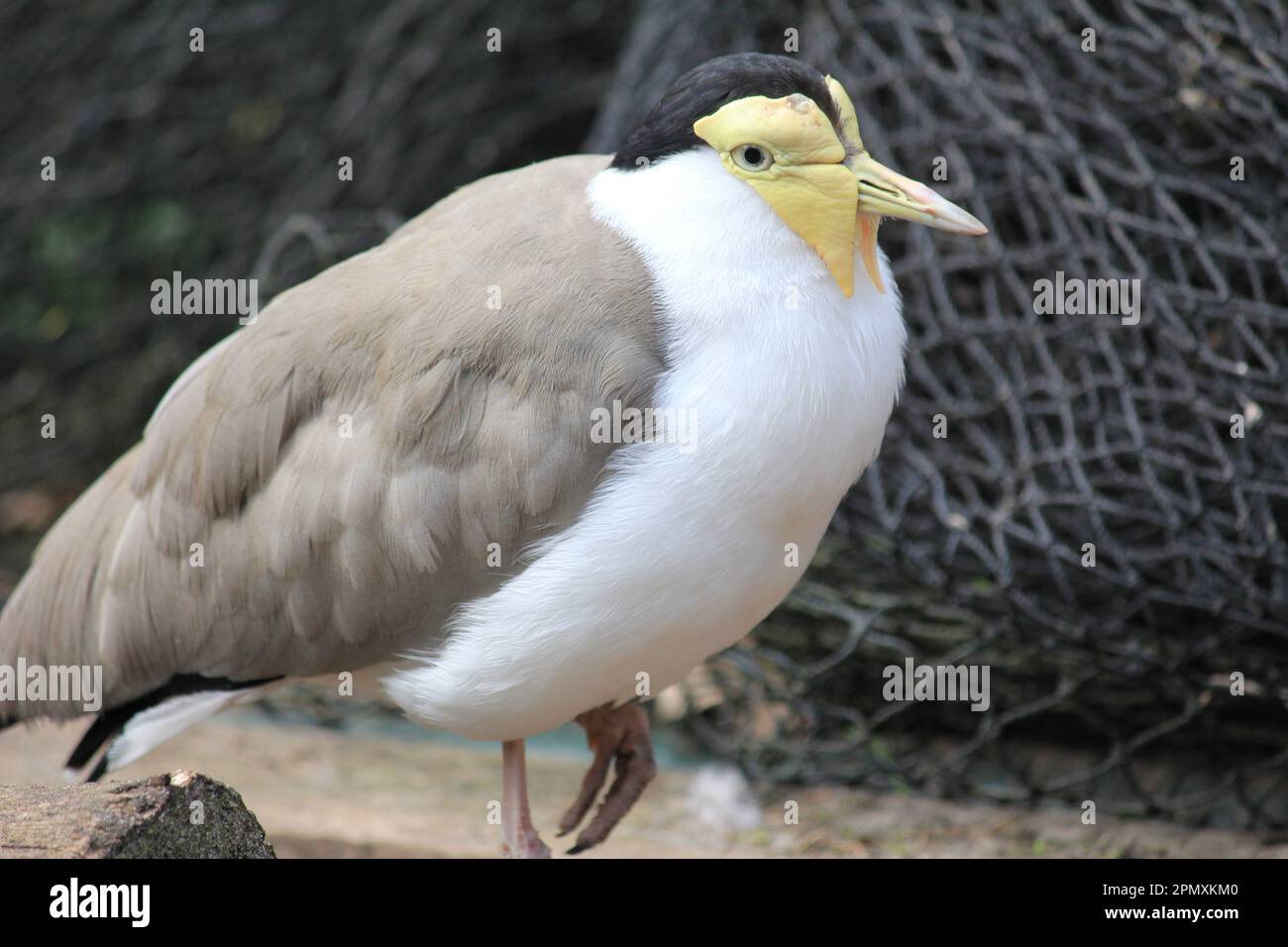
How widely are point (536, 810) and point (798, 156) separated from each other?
101 inches

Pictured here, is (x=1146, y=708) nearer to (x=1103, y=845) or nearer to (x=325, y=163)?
(x=1103, y=845)

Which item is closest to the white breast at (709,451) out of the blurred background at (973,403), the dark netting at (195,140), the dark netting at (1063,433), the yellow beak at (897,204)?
the yellow beak at (897,204)

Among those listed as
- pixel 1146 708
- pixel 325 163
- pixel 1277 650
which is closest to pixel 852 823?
pixel 1146 708

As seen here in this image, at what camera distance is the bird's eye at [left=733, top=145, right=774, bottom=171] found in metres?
2.90

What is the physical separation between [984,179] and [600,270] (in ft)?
6.22

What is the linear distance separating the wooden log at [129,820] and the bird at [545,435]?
0.53 m

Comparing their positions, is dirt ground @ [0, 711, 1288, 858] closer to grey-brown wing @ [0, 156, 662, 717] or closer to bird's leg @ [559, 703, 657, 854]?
bird's leg @ [559, 703, 657, 854]

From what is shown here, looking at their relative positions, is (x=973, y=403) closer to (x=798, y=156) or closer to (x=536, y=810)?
(x=798, y=156)

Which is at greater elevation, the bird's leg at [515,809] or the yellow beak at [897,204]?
the yellow beak at [897,204]

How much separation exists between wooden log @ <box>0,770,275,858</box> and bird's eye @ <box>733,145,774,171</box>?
161cm

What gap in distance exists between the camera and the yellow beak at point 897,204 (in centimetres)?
287

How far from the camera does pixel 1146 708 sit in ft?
14.8

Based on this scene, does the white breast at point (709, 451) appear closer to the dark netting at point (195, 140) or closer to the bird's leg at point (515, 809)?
the bird's leg at point (515, 809)

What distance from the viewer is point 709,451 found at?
2.87 metres
